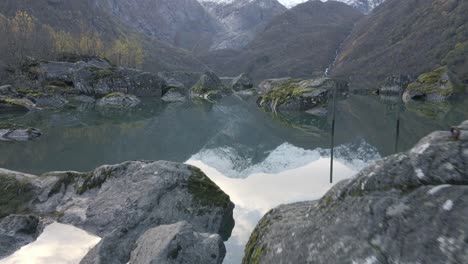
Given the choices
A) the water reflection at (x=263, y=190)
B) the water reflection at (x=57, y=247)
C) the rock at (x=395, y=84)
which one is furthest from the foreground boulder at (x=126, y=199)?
the rock at (x=395, y=84)

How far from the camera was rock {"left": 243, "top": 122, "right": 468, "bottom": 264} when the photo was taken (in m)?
5.09

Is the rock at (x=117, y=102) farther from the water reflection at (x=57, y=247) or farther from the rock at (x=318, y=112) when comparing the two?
the water reflection at (x=57, y=247)

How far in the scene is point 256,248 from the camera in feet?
28.1

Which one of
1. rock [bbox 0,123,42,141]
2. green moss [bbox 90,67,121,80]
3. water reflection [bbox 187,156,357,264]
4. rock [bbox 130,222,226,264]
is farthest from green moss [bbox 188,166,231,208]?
green moss [bbox 90,67,121,80]

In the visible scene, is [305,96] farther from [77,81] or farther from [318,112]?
[77,81]

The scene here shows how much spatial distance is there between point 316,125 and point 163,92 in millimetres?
53726

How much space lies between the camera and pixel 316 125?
41469 millimetres

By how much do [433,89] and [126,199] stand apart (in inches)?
2795

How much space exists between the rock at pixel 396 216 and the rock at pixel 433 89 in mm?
67718

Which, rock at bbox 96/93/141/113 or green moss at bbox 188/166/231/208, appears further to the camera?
rock at bbox 96/93/141/113

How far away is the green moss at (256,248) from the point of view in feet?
26.3

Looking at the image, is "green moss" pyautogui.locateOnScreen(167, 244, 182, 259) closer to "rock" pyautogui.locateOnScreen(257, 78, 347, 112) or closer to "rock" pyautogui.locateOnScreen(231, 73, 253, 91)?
"rock" pyautogui.locateOnScreen(257, 78, 347, 112)

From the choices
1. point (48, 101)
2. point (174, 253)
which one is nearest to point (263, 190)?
point (174, 253)

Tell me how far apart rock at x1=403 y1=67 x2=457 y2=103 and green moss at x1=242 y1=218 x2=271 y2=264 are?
66507 millimetres
